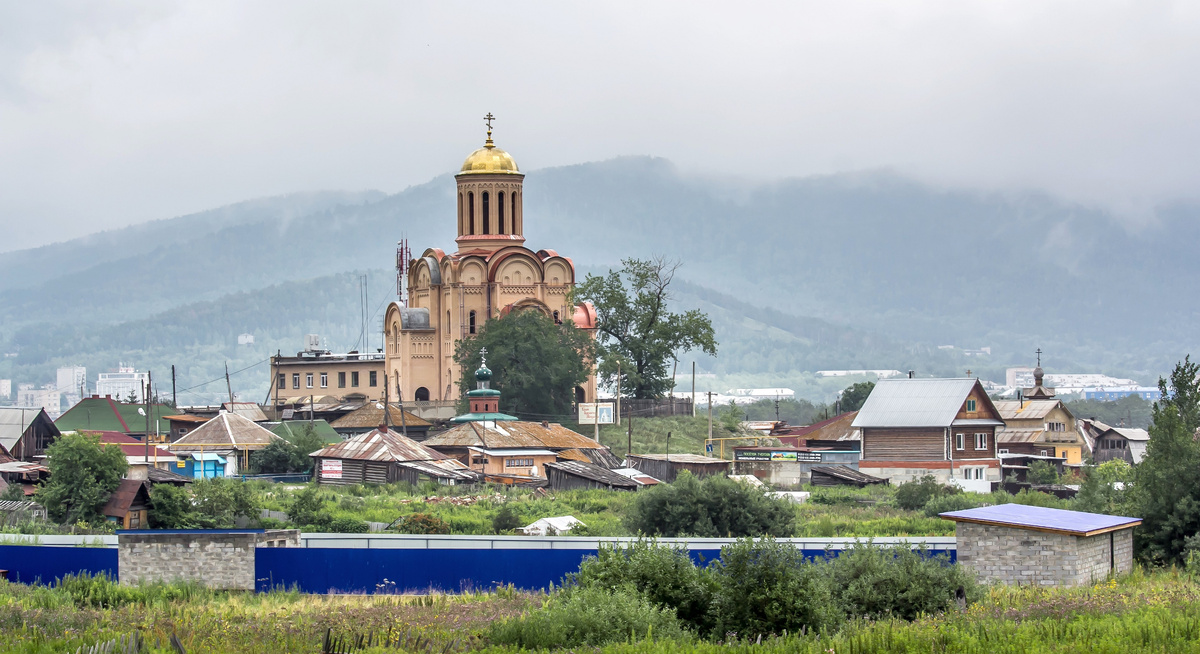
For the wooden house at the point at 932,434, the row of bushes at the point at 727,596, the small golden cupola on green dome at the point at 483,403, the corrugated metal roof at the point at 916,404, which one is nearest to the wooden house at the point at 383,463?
the small golden cupola on green dome at the point at 483,403

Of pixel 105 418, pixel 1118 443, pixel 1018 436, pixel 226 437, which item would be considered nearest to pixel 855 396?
pixel 1118 443

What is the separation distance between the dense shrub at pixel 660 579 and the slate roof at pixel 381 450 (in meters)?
33.7

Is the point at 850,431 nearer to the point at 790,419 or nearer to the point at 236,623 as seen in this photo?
the point at 236,623

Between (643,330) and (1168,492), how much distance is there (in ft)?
162

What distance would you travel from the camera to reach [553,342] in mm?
70625

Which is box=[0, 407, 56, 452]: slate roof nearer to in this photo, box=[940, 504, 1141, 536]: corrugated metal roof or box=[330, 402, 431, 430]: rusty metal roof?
box=[330, 402, 431, 430]: rusty metal roof

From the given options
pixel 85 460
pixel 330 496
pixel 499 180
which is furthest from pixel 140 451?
pixel 499 180

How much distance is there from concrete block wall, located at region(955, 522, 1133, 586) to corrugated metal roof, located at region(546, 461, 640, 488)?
2730 centimetres

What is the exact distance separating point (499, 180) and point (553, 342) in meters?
11.6

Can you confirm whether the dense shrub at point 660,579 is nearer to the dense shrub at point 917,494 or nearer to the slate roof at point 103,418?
the dense shrub at point 917,494

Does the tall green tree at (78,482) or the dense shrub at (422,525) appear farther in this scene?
the tall green tree at (78,482)

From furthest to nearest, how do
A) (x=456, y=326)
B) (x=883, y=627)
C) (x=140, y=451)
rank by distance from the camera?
Answer: (x=456, y=326)
(x=140, y=451)
(x=883, y=627)

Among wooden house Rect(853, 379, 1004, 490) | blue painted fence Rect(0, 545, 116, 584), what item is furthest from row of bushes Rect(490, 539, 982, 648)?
wooden house Rect(853, 379, 1004, 490)

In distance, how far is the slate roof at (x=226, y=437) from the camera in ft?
204
